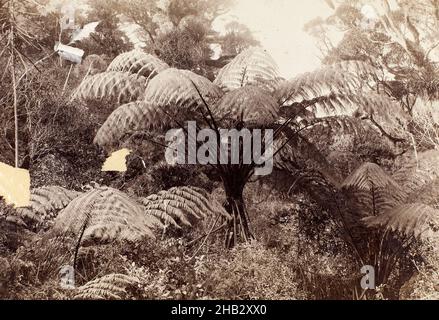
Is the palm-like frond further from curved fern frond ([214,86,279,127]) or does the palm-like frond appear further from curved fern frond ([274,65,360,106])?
curved fern frond ([214,86,279,127])

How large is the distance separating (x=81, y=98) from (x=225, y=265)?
1.23 meters

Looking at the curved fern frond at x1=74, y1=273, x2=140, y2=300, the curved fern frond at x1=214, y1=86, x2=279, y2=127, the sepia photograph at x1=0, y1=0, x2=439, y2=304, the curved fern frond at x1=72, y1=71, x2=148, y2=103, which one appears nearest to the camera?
the curved fern frond at x1=74, y1=273, x2=140, y2=300

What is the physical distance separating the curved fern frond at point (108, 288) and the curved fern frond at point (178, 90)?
0.91 metres

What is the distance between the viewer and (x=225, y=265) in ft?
7.30

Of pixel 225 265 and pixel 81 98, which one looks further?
pixel 81 98

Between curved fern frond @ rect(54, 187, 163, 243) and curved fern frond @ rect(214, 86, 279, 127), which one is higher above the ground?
curved fern frond @ rect(214, 86, 279, 127)

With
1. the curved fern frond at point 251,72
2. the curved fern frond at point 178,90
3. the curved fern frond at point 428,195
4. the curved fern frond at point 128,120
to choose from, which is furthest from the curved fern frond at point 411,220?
the curved fern frond at point 128,120

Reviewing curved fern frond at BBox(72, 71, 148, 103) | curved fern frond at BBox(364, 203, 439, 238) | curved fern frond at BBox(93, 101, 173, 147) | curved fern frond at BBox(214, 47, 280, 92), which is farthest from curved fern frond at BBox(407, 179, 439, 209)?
curved fern frond at BBox(72, 71, 148, 103)

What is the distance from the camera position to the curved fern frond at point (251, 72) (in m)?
2.48

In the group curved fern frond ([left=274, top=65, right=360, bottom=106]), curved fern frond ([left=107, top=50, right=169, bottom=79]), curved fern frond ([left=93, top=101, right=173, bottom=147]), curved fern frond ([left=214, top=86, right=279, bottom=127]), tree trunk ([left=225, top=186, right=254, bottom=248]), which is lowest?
tree trunk ([left=225, top=186, right=254, bottom=248])

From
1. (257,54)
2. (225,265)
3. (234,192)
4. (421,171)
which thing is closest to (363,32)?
(257,54)

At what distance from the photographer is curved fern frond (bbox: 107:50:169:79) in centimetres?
247
